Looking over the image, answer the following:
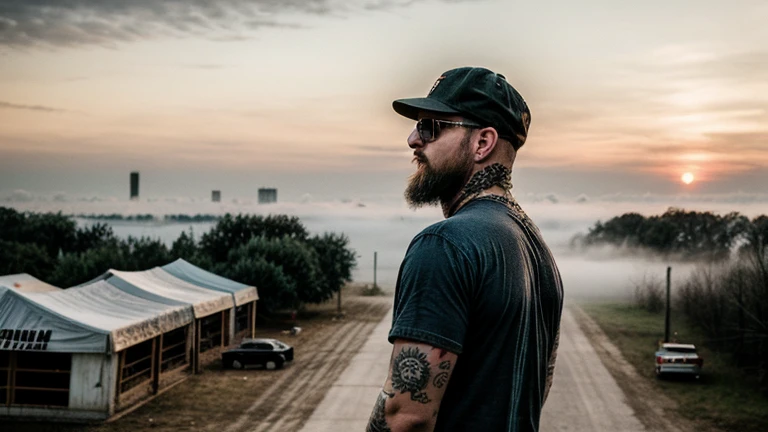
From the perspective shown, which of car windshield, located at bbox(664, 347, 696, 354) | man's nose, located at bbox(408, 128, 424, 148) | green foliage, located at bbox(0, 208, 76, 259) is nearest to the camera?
man's nose, located at bbox(408, 128, 424, 148)

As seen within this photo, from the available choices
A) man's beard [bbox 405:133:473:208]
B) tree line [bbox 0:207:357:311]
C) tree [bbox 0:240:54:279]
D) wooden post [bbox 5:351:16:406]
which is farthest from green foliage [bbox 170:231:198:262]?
man's beard [bbox 405:133:473:208]

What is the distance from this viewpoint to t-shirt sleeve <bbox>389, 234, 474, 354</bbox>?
222 cm

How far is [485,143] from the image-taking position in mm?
2684

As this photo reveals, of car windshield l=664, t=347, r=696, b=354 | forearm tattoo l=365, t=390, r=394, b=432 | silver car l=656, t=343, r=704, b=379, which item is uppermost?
forearm tattoo l=365, t=390, r=394, b=432

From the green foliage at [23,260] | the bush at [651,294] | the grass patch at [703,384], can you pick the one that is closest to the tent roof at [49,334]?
the grass patch at [703,384]

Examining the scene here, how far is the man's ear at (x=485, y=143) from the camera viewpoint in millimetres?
2668

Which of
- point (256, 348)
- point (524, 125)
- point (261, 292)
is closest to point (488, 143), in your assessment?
point (524, 125)

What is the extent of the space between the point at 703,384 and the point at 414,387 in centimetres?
3102

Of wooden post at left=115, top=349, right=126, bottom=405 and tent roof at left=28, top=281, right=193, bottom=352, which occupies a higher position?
tent roof at left=28, top=281, right=193, bottom=352

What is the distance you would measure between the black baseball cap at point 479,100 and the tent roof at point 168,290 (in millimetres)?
26951

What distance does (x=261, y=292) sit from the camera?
45.7 m

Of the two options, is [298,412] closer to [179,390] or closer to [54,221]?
[179,390]

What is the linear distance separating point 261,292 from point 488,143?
4396 centimetres

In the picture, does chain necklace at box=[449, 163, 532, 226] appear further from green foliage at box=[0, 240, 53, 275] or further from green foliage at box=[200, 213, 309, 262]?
green foliage at box=[0, 240, 53, 275]
